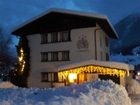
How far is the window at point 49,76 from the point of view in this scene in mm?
39497

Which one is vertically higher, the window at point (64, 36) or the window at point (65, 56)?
the window at point (64, 36)

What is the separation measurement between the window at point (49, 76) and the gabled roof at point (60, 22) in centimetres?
454

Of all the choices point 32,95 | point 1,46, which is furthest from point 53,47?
point 1,46

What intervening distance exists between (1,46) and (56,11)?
42665 mm

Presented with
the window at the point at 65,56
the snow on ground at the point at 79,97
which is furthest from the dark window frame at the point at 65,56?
the snow on ground at the point at 79,97

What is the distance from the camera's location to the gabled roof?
37.4 metres

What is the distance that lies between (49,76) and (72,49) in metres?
3.99

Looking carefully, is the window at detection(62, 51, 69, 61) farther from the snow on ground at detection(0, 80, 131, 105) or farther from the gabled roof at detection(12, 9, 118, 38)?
the snow on ground at detection(0, 80, 131, 105)

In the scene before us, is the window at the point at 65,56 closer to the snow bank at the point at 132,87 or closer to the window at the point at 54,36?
the window at the point at 54,36

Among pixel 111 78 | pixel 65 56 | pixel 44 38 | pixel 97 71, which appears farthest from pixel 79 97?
pixel 44 38

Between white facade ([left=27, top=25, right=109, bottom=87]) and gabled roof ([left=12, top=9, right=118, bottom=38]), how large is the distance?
22.3 inches

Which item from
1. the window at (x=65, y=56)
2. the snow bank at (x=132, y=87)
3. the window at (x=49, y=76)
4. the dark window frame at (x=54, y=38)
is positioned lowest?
the snow bank at (x=132, y=87)

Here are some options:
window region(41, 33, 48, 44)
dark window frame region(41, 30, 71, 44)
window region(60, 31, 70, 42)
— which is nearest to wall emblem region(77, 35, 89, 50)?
dark window frame region(41, 30, 71, 44)

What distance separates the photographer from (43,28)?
41.0 meters
